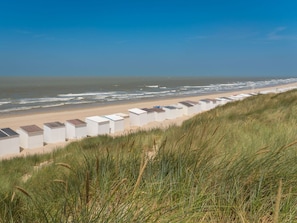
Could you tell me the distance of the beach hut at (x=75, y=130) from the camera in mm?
13555

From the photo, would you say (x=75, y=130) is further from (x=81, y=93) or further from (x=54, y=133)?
(x=81, y=93)

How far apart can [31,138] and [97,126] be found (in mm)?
3372

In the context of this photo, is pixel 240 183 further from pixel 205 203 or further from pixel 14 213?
pixel 14 213

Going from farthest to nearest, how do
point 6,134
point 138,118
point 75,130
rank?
point 138,118 < point 75,130 < point 6,134

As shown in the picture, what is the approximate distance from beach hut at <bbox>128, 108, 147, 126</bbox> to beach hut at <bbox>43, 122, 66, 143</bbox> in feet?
17.0

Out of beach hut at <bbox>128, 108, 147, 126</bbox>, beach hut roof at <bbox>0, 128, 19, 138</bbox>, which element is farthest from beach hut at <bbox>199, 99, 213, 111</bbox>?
beach hut roof at <bbox>0, 128, 19, 138</bbox>

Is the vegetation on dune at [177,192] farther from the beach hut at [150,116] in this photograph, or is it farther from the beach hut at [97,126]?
the beach hut at [150,116]

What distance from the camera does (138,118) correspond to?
658 inches

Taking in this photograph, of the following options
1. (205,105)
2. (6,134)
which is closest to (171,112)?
(205,105)

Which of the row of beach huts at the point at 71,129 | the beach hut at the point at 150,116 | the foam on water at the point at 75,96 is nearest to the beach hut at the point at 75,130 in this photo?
the row of beach huts at the point at 71,129

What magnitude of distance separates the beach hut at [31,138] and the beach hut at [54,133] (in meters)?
0.83

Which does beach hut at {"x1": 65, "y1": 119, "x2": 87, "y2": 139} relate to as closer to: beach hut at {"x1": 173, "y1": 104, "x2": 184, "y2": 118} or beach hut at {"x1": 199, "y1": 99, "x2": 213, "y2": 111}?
beach hut at {"x1": 173, "y1": 104, "x2": 184, "y2": 118}

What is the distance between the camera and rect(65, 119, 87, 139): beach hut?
1355 centimetres

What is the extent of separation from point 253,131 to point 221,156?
1.97 m
